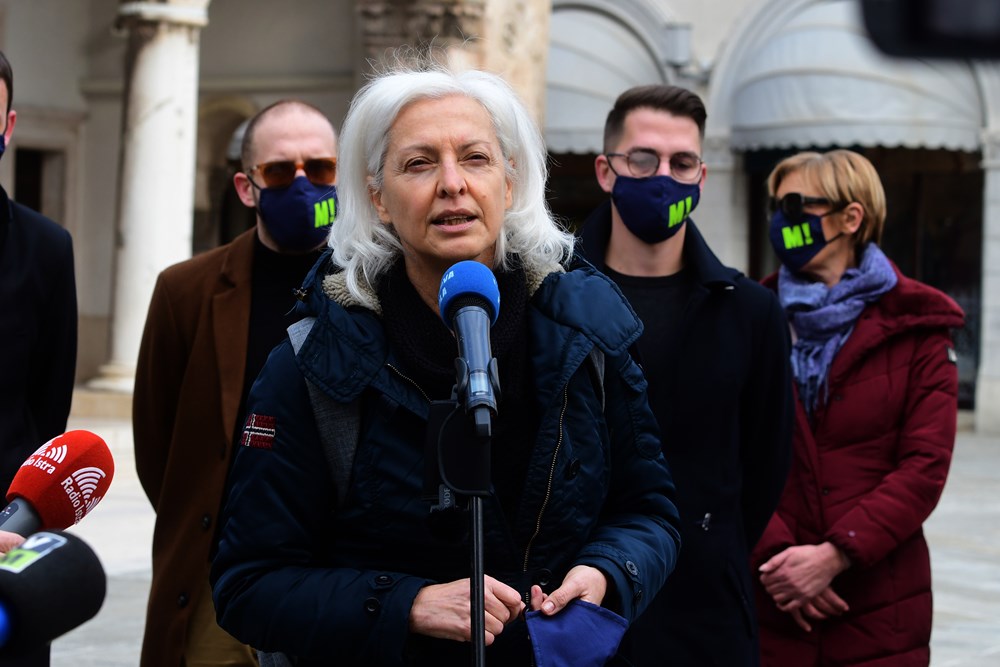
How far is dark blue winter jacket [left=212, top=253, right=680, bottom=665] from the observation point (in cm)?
291

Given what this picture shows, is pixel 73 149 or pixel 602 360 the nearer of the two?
pixel 602 360

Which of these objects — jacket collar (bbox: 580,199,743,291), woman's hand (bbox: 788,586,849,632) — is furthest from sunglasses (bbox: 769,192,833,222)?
woman's hand (bbox: 788,586,849,632)

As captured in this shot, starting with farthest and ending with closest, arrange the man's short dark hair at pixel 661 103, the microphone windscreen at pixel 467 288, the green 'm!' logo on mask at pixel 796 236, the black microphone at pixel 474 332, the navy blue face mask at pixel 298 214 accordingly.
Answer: the green 'm!' logo on mask at pixel 796 236, the navy blue face mask at pixel 298 214, the man's short dark hair at pixel 661 103, the microphone windscreen at pixel 467 288, the black microphone at pixel 474 332

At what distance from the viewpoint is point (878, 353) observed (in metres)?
5.07

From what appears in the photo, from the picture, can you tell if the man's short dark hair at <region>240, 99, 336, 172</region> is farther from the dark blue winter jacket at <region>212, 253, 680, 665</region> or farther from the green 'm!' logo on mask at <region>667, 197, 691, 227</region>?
the dark blue winter jacket at <region>212, 253, 680, 665</region>

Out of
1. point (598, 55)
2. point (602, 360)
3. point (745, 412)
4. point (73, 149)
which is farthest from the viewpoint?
point (598, 55)

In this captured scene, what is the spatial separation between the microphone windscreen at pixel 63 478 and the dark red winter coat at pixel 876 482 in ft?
8.07

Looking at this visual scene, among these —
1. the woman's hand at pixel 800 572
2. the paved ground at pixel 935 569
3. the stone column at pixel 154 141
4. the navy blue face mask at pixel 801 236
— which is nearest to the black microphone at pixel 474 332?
the woman's hand at pixel 800 572

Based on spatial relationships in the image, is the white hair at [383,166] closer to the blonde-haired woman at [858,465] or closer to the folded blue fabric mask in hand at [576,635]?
the folded blue fabric mask in hand at [576,635]

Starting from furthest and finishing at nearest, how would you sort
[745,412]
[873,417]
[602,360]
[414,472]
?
1. [873,417]
2. [745,412]
3. [602,360]
4. [414,472]

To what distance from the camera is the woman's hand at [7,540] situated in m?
2.68

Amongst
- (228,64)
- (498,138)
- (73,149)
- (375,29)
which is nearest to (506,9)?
(375,29)

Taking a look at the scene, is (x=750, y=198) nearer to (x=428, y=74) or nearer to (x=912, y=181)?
(x=912, y=181)

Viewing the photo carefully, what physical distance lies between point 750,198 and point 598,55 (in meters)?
2.72
